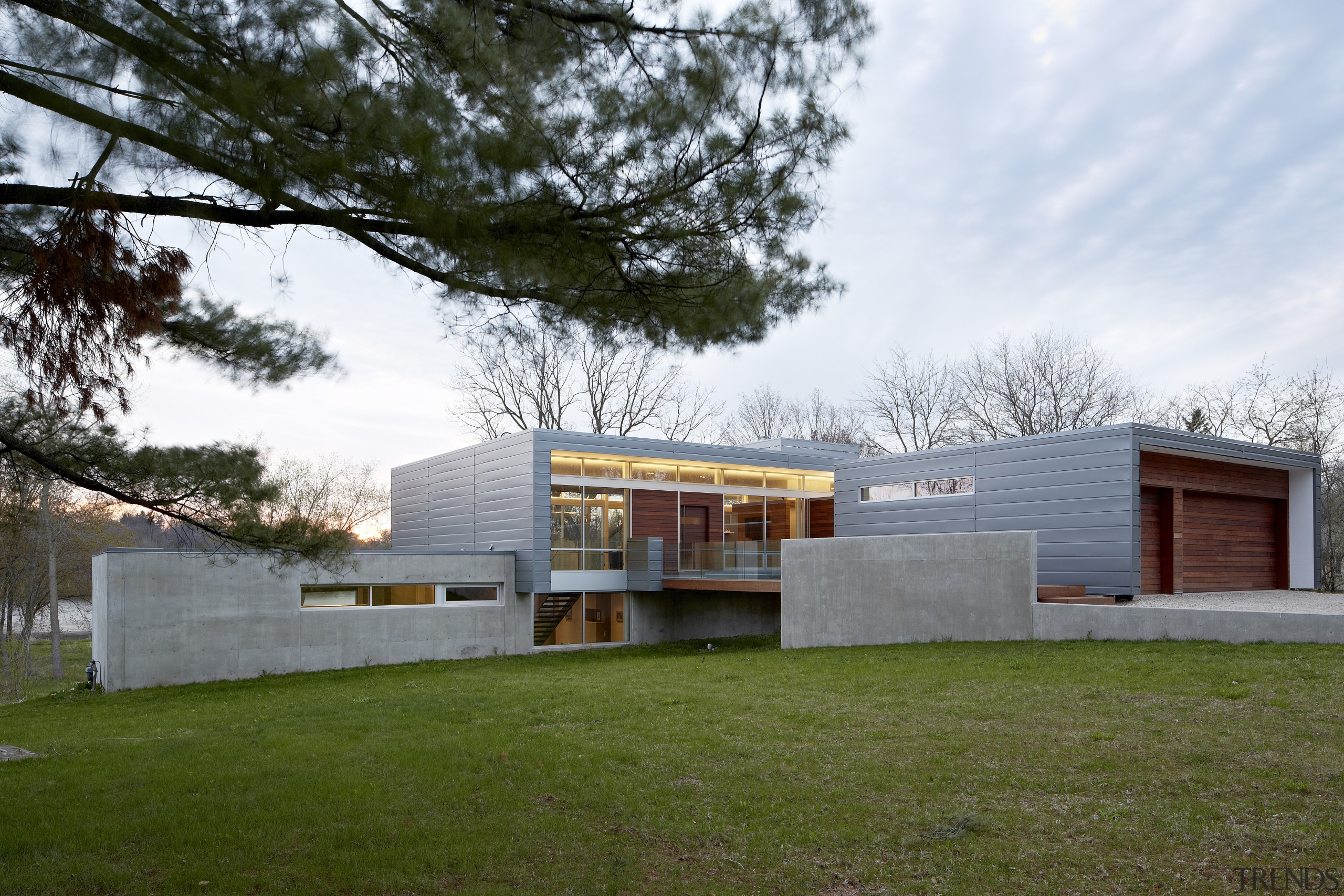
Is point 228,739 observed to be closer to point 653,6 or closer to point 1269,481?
point 653,6

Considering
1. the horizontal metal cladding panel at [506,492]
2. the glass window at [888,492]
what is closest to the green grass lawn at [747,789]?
the glass window at [888,492]

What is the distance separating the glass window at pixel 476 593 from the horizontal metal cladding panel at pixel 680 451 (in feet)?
11.3

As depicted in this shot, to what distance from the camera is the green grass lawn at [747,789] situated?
4281mm

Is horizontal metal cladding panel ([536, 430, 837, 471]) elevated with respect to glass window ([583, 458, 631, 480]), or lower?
elevated

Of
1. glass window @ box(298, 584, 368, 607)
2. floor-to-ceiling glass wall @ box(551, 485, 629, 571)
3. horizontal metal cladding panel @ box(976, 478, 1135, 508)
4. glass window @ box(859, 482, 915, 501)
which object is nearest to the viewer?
horizontal metal cladding panel @ box(976, 478, 1135, 508)

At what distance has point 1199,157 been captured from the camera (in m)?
13.0

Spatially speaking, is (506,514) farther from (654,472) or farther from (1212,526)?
(1212,526)

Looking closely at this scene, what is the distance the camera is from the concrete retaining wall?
9.71 m

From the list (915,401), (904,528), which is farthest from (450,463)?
(915,401)

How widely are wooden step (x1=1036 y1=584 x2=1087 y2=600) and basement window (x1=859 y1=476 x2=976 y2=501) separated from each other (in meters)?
2.75

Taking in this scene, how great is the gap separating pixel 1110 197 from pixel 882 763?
46.2ft

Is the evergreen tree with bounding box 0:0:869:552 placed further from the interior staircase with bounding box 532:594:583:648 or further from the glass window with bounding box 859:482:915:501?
the interior staircase with bounding box 532:594:583:648

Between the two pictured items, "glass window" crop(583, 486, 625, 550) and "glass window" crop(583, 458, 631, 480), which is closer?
"glass window" crop(583, 458, 631, 480)

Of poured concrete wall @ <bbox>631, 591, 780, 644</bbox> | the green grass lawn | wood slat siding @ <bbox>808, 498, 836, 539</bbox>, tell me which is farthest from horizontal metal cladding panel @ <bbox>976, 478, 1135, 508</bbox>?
wood slat siding @ <bbox>808, 498, 836, 539</bbox>
